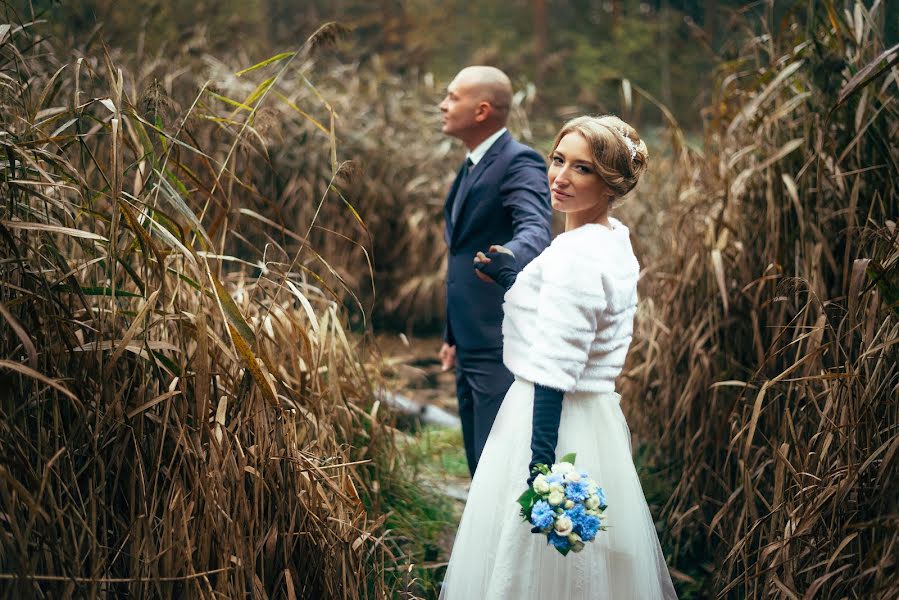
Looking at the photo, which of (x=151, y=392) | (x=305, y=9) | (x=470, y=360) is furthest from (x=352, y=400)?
(x=305, y=9)

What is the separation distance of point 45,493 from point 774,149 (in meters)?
2.75

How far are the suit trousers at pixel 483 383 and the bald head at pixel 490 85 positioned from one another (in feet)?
3.04

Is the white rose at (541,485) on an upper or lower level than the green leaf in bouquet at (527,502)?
upper

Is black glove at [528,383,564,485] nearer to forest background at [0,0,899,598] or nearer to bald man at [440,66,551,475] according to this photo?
forest background at [0,0,899,598]

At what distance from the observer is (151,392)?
7.18ft

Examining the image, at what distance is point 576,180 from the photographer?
2.27 meters

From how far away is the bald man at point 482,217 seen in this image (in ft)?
10.3

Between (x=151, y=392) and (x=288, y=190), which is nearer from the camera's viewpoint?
(x=151, y=392)

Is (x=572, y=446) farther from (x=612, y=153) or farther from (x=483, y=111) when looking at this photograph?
(x=483, y=111)

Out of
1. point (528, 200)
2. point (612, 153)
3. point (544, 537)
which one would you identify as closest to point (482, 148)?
point (528, 200)

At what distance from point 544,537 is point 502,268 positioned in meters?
0.79

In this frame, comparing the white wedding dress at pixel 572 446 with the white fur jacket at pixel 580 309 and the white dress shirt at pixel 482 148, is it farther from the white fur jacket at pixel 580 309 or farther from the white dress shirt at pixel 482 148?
the white dress shirt at pixel 482 148

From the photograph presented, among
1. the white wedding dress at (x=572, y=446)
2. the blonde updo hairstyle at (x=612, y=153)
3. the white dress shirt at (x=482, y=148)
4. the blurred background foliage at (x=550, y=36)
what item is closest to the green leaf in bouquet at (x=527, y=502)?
the white wedding dress at (x=572, y=446)

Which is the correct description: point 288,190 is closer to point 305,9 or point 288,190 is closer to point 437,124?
point 437,124
